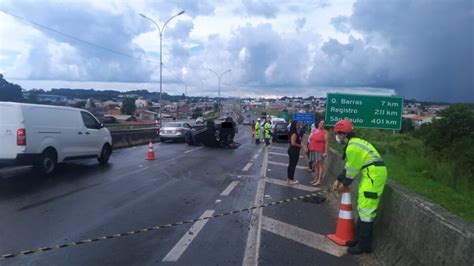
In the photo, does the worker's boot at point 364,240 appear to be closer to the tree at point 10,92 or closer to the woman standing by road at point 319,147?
the woman standing by road at point 319,147

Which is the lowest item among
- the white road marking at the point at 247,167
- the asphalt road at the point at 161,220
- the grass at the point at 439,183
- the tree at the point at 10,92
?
the white road marking at the point at 247,167

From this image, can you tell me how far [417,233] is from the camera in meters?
5.00

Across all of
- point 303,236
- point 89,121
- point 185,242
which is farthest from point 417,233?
point 89,121

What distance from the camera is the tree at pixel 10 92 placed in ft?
41.6

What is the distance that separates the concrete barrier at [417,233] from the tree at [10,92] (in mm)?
10537

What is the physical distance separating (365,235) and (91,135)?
11.5m

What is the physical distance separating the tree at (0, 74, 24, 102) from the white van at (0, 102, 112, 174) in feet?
2.57

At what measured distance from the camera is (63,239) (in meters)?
6.66

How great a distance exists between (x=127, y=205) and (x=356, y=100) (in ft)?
20.4

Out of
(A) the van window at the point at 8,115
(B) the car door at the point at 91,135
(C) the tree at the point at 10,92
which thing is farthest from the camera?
(B) the car door at the point at 91,135

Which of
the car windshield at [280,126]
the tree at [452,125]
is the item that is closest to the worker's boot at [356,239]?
the car windshield at [280,126]

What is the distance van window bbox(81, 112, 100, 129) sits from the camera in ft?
50.2

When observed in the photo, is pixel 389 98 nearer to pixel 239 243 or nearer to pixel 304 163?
pixel 239 243

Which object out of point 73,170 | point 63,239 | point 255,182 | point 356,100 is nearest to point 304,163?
point 255,182
